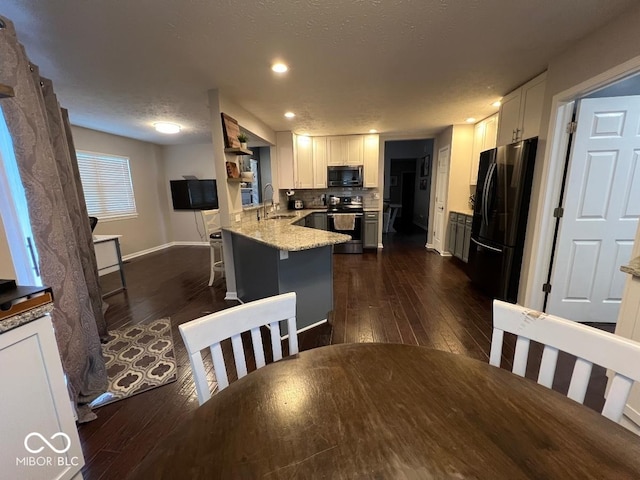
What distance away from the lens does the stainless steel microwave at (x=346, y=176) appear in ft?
17.6

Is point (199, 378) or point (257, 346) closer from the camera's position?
point (199, 378)

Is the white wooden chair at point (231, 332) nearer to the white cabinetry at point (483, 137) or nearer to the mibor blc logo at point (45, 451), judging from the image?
the mibor blc logo at point (45, 451)

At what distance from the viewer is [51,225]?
1.41 metres

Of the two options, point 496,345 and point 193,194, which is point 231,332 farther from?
point 193,194

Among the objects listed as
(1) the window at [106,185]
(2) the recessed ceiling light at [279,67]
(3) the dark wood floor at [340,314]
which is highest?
(2) the recessed ceiling light at [279,67]

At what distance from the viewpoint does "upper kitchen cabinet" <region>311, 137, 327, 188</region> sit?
5445 mm

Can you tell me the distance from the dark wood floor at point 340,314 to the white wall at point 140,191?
627mm

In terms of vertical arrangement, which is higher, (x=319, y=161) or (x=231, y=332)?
(x=319, y=161)

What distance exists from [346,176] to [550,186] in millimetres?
3507

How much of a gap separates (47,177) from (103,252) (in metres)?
2.54

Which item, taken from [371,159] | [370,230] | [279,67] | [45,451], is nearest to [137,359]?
[45,451]

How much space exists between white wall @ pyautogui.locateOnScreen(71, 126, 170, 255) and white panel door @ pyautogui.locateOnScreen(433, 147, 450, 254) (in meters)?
6.07

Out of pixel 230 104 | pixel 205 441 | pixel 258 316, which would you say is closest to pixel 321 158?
pixel 230 104

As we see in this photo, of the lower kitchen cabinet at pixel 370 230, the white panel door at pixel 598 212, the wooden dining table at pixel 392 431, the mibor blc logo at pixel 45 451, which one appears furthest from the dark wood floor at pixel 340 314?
the wooden dining table at pixel 392 431
